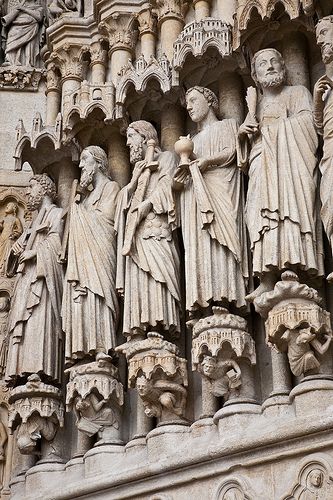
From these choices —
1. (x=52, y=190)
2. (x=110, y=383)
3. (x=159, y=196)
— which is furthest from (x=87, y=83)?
(x=110, y=383)

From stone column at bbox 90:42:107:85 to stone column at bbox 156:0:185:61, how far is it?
0.60 meters

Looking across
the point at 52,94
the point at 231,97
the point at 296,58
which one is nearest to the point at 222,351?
the point at 231,97

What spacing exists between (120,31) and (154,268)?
231 cm

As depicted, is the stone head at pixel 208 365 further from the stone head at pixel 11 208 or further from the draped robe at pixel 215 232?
the stone head at pixel 11 208

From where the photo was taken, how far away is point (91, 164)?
23.4 ft

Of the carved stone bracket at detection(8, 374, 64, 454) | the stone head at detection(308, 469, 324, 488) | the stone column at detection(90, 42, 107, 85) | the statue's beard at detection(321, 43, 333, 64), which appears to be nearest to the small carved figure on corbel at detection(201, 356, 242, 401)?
the stone head at detection(308, 469, 324, 488)

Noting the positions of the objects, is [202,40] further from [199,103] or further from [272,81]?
[272,81]

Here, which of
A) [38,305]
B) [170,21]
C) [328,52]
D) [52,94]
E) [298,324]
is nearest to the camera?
[298,324]

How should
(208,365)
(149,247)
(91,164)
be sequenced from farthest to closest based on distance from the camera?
1. (91,164)
2. (149,247)
3. (208,365)

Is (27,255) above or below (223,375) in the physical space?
above

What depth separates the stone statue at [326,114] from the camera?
5.62 meters

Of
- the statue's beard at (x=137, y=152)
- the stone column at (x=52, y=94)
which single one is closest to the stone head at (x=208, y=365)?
the statue's beard at (x=137, y=152)

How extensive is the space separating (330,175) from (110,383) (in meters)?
2.02

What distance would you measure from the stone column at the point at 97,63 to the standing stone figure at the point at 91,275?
90cm
